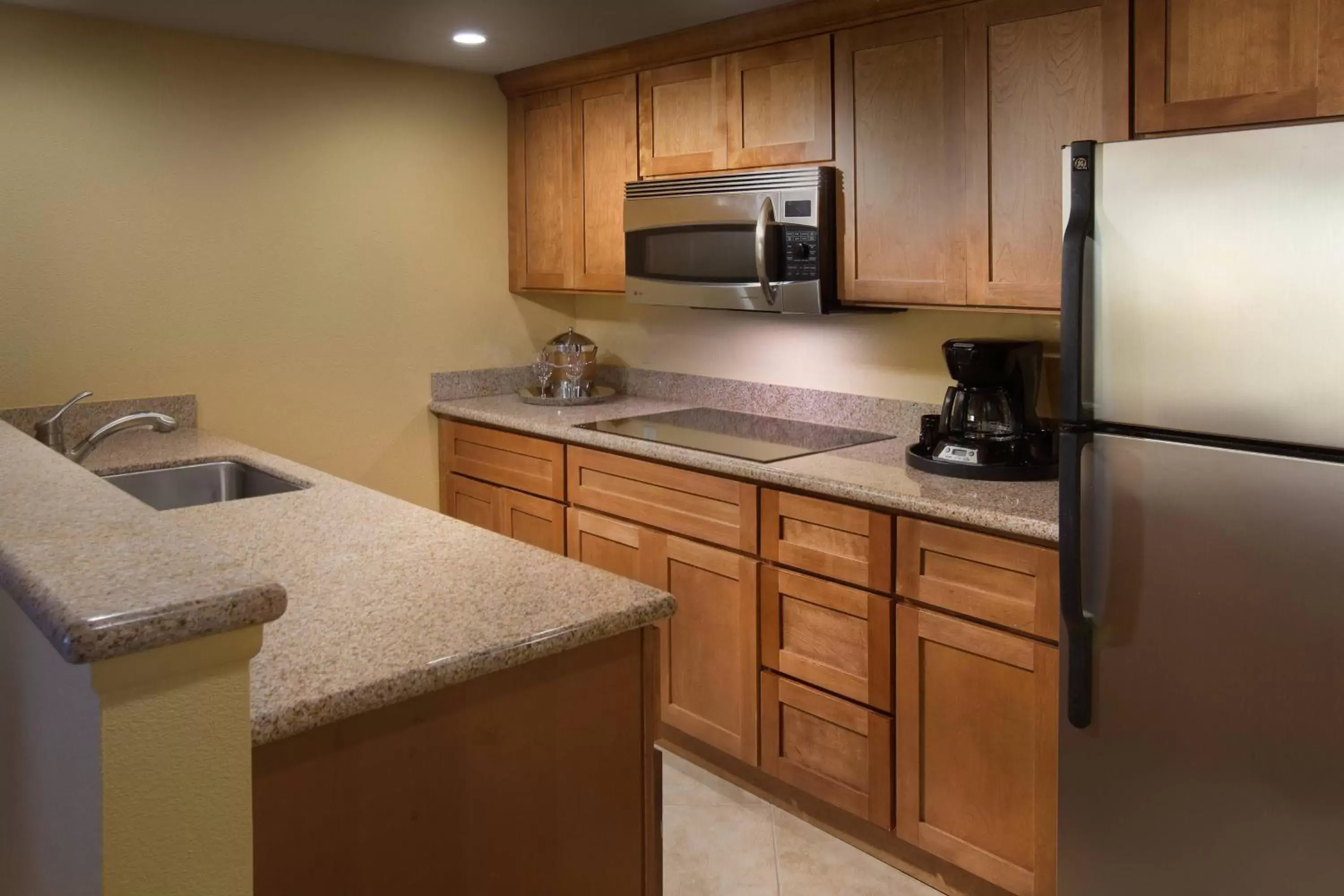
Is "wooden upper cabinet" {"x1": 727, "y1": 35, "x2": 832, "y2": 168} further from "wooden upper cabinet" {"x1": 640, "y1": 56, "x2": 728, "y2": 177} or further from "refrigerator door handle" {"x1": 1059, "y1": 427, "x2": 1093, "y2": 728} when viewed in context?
"refrigerator door handle" {"x1": 1059, "y1": 427, "x2": 1093, "y2": 728}

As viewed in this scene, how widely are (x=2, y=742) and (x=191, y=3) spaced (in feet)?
7.33

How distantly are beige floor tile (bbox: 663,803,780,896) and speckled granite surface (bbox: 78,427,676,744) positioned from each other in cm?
102

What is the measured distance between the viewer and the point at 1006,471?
2.47 meters

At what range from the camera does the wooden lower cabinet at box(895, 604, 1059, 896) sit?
2.22 meters

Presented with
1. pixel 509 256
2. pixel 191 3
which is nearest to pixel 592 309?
pixel 509 256

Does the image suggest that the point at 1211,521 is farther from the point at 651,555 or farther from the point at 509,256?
the point at 509,256

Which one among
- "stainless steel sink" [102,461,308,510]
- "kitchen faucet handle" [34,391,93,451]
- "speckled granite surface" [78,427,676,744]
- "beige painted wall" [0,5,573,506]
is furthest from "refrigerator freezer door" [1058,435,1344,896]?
"beige painted wall" [0,5,573,506]

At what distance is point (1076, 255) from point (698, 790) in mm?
1786

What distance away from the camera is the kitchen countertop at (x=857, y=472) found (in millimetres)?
2242

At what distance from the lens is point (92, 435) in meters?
2.79

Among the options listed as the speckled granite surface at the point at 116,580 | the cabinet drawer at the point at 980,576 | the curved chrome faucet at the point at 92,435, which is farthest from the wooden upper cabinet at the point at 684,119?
the speckled granite surface at the point at 116,580

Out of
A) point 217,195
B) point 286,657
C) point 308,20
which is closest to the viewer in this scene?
point 286,657

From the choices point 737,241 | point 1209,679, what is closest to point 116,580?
point 1209,679

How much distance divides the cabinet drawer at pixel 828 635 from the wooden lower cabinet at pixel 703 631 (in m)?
0.07
